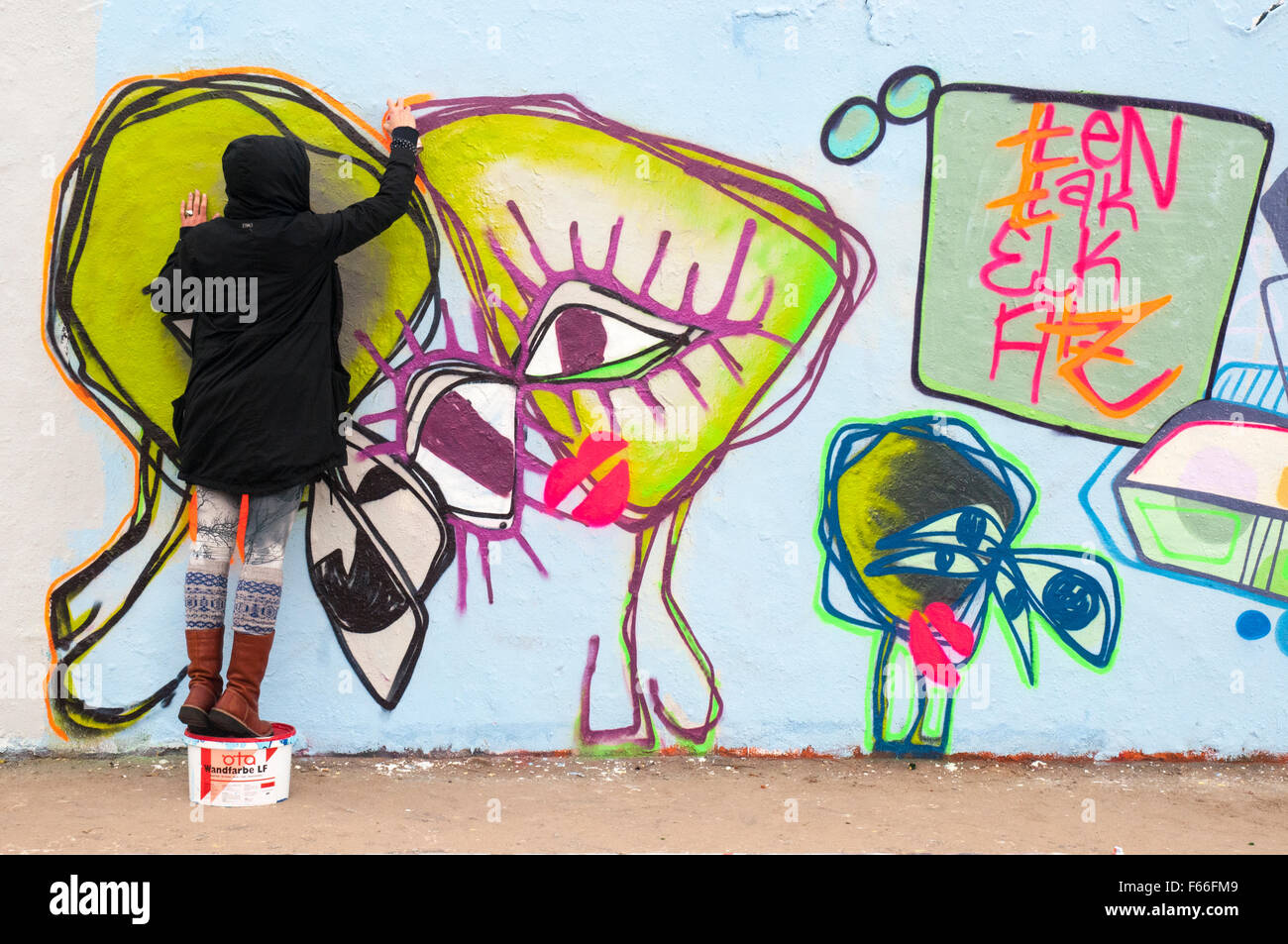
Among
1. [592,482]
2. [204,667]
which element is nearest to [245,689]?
[204,667]

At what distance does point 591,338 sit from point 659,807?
1603 millimetres

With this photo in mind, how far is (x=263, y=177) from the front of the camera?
3732mm

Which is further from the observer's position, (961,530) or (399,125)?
(961,530)

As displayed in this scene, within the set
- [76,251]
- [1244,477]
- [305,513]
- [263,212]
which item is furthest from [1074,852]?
[76,251]

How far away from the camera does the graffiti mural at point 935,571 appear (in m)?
4.27

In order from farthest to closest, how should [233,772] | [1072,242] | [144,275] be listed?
[1072,242] < [144,275] < [233,772]

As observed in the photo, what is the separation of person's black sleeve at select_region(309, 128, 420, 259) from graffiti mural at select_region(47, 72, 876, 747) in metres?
0.19

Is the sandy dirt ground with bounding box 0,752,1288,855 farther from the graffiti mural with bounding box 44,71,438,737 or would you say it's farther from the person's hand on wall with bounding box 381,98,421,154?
the person's hand on wall with bounding box 381,98,421,154

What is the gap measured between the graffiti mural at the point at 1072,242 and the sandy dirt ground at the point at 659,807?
1.29m

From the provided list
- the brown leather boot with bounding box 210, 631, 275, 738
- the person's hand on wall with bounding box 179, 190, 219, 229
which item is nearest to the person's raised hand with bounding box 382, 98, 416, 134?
the person's hand on wall with bounding box 179, 190, 219, 229

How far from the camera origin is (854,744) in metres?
4.30

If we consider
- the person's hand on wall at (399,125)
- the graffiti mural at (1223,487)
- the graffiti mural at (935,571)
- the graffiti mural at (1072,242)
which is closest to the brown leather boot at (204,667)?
the person's hand on wall at (399,125)

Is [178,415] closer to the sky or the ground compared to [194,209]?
closer to the ground

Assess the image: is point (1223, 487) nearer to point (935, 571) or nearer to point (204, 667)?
point (935, 571)
